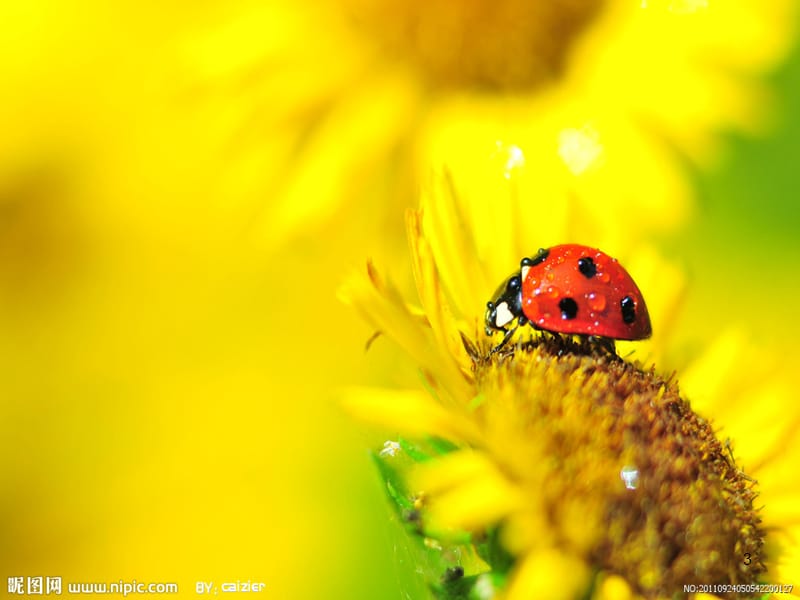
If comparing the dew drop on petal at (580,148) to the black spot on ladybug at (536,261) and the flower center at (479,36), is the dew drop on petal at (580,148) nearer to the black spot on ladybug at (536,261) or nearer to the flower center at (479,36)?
the flower center at (479,36)

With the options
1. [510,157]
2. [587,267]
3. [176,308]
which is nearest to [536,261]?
[587,267]

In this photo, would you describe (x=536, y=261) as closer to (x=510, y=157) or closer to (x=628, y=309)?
(x=628, y=309)

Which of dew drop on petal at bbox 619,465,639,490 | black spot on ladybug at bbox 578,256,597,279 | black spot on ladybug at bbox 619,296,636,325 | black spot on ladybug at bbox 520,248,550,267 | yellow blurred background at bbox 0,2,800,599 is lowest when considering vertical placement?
dew drop on petal at bbox 619,465,639,490

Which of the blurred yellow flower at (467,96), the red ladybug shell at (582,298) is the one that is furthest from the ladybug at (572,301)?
the blurred yellow flower at (467,96)

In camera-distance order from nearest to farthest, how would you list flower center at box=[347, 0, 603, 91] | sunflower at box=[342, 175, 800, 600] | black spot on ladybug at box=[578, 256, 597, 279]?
1. sunflower at box=[342, 175, 800, 600]
2. black spot on ladybug at box=[578, 256, 597, 279]
3. flower center at box=[347, 0, 603, 91]

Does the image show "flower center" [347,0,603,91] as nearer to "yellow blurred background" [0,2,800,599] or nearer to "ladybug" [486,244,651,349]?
"yellow blurred background" [0,2,800,599]

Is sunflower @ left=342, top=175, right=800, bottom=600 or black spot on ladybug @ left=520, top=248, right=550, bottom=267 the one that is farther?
black spot on ladybug @ left=520, top=248, right=550, bottom=267

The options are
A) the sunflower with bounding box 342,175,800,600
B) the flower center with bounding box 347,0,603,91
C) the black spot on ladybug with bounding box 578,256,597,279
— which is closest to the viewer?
the sunflower with bounding box 342,175,800,600

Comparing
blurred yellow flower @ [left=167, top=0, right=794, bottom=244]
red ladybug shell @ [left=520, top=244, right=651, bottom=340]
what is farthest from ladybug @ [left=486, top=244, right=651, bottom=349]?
blurred yellow flower @ [left=167, top=0, right=794, bottom=244]
